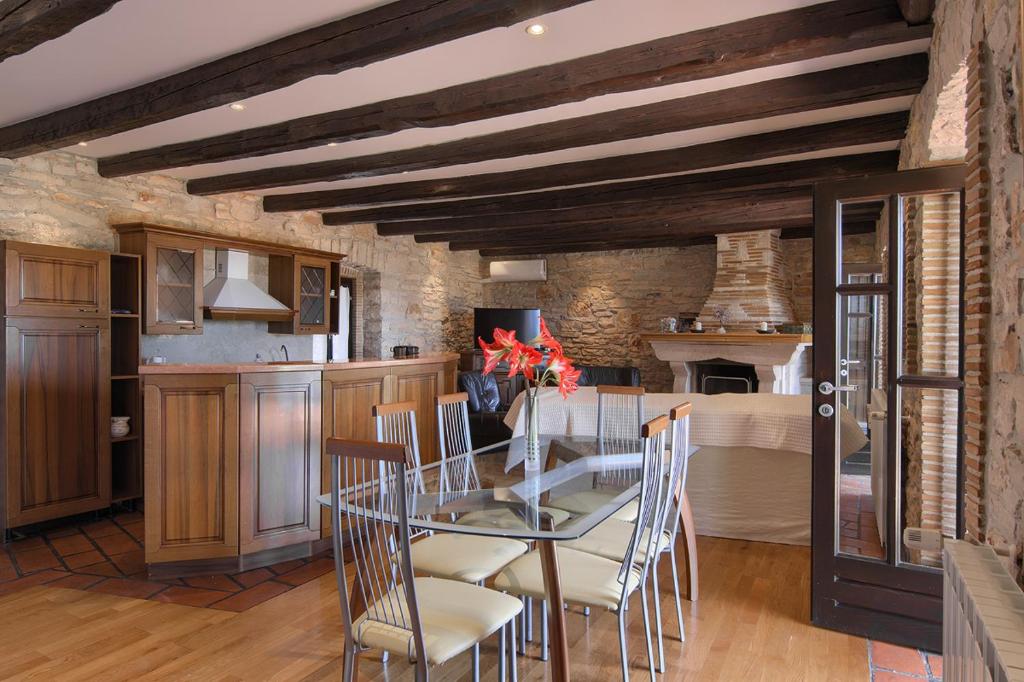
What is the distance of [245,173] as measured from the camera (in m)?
5.09

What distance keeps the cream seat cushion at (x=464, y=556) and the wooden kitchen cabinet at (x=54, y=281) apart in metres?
3.19

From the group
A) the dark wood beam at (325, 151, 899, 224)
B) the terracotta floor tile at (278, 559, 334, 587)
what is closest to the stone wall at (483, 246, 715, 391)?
the dark wood beam at (325, 151, 899, 224)

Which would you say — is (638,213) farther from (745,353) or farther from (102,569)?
(102,569)

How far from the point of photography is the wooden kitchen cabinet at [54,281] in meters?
3.94

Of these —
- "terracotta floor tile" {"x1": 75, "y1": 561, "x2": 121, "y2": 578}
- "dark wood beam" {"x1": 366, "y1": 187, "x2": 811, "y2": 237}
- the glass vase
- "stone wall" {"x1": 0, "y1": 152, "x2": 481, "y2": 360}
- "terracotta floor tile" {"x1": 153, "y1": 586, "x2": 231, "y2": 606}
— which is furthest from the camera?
"dark wood beam" {"x1": 366, "y1": 187, "x2": 811, "y2": 237}

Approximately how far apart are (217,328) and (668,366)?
219 inches

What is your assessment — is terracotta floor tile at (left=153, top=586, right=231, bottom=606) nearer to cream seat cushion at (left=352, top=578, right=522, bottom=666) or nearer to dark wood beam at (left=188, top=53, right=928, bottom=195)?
cream seat cushion at (left=352, top=578, right=522, bottom=666)

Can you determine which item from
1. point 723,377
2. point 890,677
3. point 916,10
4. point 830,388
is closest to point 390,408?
point 830,388

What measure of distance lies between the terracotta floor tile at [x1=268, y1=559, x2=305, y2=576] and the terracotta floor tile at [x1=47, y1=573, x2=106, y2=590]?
0.87m

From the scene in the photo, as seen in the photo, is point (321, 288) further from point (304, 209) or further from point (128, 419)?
point (128, 419)

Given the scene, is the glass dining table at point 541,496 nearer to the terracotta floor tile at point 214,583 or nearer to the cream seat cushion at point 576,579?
the cream seat cushion at point 576,579

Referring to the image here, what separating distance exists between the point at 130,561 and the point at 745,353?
6091mm

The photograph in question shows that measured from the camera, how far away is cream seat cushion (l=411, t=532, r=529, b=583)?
2.29 meters

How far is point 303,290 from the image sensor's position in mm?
6047
